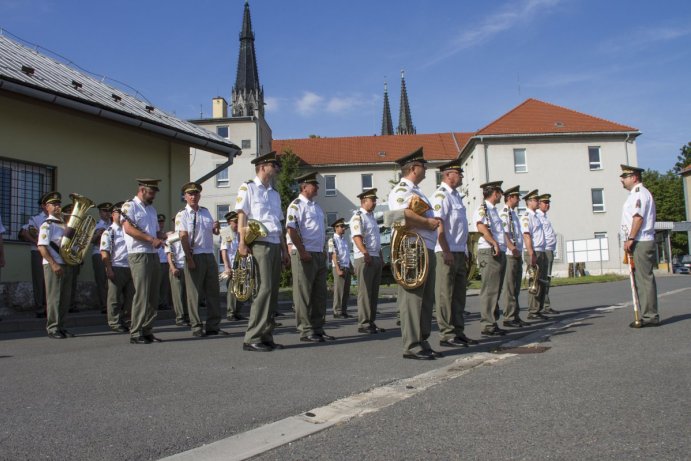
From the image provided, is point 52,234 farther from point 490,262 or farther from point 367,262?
point 490,262

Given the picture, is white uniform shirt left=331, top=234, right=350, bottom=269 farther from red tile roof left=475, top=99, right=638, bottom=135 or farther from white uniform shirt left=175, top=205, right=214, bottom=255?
red tile roof left=475, top=99, right=638, bottom=135

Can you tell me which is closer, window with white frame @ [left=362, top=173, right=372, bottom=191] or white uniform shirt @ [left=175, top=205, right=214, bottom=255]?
white uniform shirt @ [left=175, top=205, right=214, bottom=255]

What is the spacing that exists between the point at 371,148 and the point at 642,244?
63253mm

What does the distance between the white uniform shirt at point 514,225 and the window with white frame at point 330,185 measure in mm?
58428

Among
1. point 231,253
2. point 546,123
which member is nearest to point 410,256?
point 231,253

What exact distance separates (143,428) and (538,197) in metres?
9.25

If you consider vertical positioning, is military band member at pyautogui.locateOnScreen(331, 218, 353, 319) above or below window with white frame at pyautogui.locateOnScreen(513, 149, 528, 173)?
below

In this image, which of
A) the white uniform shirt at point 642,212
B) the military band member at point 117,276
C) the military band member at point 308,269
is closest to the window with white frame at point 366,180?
the military band member at point 117,276

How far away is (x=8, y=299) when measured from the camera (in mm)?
11805

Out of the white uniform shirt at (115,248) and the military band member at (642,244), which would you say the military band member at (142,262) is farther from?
the military band member at (642,244)

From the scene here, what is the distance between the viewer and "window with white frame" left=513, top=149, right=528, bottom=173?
53031 mm

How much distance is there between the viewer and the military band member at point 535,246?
1077cm

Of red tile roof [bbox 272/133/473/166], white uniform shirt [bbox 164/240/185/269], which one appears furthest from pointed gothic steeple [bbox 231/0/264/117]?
white uniform shirt [bbox 164/240/185/269]

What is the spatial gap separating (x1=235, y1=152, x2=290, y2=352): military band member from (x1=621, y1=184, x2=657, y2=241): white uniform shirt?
4.71 metres
